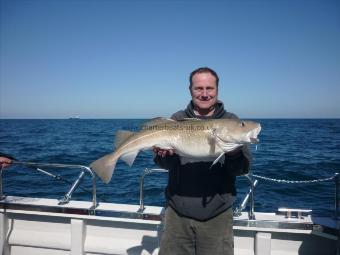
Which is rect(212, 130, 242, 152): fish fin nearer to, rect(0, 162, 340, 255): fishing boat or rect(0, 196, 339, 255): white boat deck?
rect(0, 162, 340, 255): fishing boat

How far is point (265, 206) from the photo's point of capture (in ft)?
28.5

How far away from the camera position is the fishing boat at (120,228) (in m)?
4.11

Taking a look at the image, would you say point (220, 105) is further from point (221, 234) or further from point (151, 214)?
point (151, 214)

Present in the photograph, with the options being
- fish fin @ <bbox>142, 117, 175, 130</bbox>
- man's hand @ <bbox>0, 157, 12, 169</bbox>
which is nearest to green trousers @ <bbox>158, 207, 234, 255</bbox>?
fish fin @ <bbox>142, 117, 175, 130</bbox>

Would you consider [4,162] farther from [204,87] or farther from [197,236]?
[204,87]

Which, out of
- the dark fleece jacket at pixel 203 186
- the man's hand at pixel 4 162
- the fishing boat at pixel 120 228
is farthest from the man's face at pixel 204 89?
the man's hand at pixel 4 162

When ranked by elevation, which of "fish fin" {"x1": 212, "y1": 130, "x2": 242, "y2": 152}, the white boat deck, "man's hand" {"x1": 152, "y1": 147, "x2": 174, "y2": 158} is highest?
"fish fin" {"x1": 212, "y1": 130, "x2": 242, "y2": 152}

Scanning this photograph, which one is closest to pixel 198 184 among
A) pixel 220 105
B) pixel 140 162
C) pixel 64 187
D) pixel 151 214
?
pixel 220 105

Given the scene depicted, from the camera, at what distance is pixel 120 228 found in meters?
4.70

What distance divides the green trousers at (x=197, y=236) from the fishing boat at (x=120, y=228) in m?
1.01

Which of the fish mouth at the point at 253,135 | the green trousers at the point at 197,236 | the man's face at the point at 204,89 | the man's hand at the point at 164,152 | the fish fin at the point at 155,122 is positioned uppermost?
the man's face at the point at 204,89

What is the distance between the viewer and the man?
10.3 ft

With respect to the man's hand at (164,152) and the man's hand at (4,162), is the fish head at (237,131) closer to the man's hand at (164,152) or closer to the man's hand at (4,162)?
the man's hand at (164,152)

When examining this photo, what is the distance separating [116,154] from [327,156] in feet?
57.9
